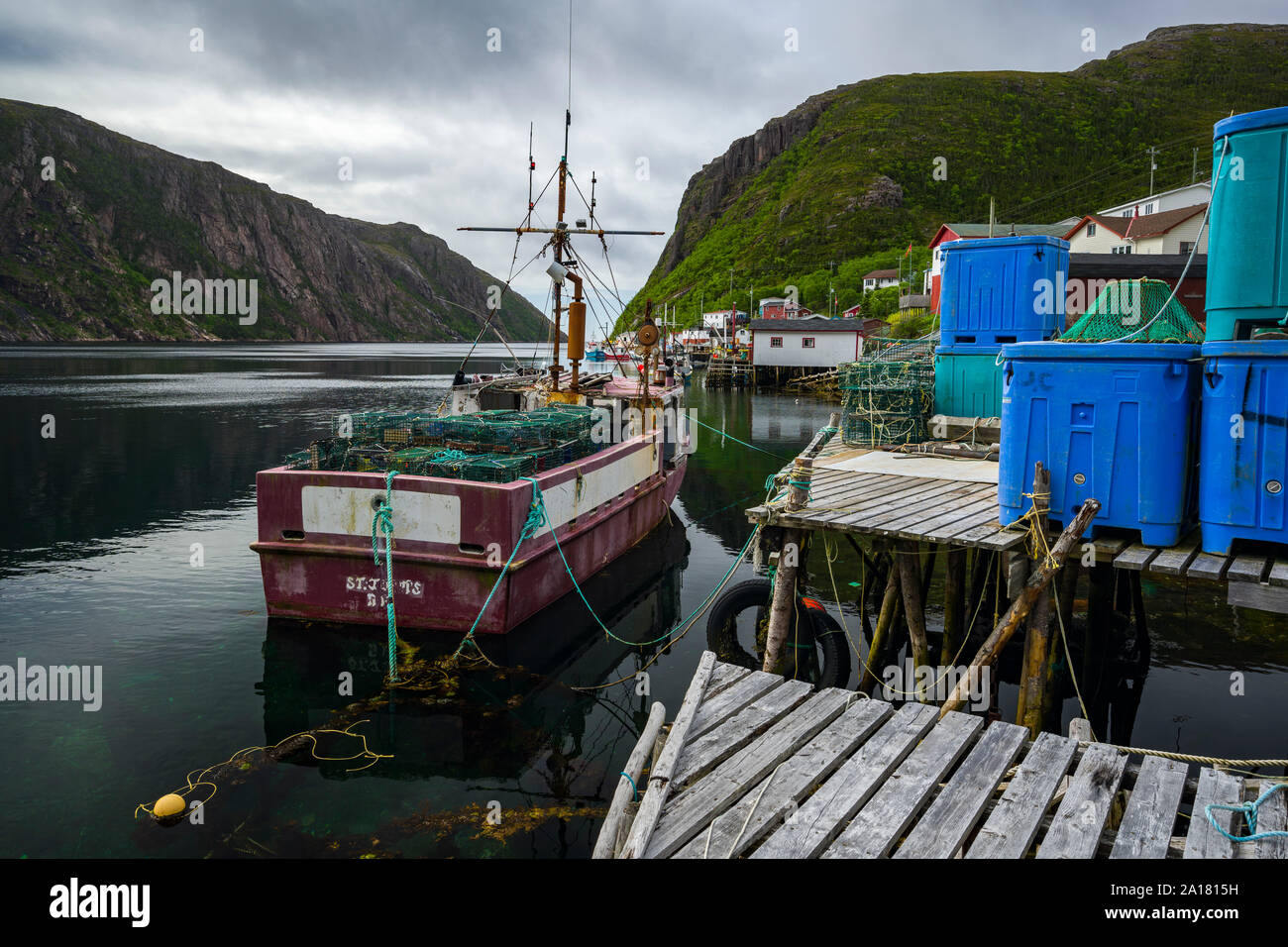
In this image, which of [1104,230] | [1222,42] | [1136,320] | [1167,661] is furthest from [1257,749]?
[1222,42]

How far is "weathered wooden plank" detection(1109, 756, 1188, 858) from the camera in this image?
4.17 m

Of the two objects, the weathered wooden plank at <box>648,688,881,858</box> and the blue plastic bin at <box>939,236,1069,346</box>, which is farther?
the blue plastic bin at <box>939,236,1069,346</box>

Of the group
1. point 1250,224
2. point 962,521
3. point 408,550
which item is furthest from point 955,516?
point 408,550

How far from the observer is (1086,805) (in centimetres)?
454

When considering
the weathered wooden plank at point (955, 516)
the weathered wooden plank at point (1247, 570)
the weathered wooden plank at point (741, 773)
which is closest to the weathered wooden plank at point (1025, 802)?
the weathered wooden plank at point (741, 773)

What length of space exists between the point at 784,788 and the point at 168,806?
20.3ft

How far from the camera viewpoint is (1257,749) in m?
9.12

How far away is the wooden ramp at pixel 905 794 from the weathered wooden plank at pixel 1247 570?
1.49 meters

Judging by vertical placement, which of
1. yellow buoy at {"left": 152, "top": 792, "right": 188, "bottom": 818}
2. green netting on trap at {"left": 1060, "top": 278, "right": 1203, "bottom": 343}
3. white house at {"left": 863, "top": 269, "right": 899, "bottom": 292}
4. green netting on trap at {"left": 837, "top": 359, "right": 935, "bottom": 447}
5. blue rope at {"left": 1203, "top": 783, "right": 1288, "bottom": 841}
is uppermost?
white house at {"left": 863, "top": 269, "right": 899, "bottom": 292}

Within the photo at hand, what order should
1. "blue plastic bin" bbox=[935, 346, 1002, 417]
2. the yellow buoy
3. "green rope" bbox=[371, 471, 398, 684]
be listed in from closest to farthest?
the yellow buoy, "green rope" bbox=[371, 471, 398, 684], "blue plastic bin" bbox=[935, 346, 1002, 417]

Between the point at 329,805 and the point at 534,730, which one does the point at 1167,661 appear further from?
the point at 329,805

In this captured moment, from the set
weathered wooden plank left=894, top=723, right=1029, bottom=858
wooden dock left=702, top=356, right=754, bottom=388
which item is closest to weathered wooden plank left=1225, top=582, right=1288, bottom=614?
weathered wooden plank left=894, top=723, right=1029, bottom=858

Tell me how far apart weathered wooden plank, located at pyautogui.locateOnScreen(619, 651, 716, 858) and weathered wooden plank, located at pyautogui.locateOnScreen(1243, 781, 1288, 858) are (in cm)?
313

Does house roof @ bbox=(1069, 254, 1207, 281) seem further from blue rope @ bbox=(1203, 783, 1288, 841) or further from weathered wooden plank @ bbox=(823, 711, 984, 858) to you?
blue rope @ bbox=(1203, 783, 1288, 841)
